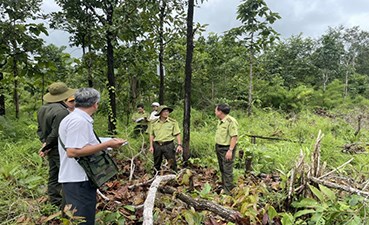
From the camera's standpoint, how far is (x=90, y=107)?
8.68 ft

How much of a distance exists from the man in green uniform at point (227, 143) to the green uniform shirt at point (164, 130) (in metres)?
0.92

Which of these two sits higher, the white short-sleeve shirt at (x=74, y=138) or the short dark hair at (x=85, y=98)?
the short dark hair at (x=85, y=98)

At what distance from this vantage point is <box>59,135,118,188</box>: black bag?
8.39ft

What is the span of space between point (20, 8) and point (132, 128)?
12.7 ft

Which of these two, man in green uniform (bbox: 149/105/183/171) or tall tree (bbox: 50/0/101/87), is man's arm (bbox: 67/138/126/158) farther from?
tall tree (bbox: 50/0/101/87)

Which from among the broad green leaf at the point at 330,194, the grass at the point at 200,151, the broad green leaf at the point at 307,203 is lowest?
the grass at the point at 200,151

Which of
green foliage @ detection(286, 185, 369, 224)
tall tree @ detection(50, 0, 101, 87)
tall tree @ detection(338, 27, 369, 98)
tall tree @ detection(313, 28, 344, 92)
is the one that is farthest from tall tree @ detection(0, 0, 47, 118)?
tall tree @ detection(338, 27, 369, 98)

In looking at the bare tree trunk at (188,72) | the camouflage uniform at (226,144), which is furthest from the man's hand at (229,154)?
the bare tree trunk at (188,72)

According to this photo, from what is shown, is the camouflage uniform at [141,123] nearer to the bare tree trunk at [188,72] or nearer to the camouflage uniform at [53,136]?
the bare tree trunk at [188,72]

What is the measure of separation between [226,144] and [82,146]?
3.01 metres

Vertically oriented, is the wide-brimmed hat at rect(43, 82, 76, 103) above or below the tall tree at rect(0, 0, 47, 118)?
below

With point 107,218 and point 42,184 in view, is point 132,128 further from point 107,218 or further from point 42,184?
point 107,218

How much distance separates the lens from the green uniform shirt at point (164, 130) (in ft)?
17.8

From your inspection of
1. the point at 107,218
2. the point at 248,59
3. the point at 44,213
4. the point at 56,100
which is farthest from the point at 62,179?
the point at 248,59
